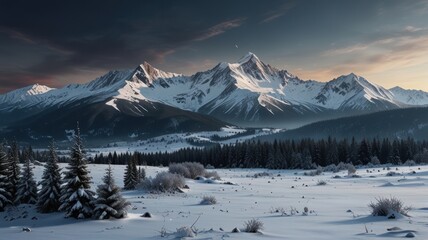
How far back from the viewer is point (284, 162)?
127250mm

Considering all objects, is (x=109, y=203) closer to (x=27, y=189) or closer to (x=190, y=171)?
(x=27, y=189)

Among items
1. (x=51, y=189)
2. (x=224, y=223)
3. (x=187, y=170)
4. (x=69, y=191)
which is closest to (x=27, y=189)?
(x=51, y=189)

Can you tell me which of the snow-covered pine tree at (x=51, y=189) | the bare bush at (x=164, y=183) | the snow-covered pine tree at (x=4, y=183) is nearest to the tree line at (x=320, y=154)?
the bare bush at (x=164, y=183)

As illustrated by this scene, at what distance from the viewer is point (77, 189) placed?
24953 mm

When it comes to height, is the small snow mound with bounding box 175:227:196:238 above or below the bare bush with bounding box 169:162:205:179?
below

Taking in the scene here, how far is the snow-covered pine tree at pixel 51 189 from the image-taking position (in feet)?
93.0

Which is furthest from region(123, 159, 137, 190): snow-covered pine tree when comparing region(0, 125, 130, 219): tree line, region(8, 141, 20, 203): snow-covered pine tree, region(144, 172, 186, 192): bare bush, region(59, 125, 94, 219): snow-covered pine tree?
region(59, 125, 94, 219): snow-covered pine tree

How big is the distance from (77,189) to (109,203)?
3.42m

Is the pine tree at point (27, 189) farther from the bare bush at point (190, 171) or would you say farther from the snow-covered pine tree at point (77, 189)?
the bare bush at point (190, 171)

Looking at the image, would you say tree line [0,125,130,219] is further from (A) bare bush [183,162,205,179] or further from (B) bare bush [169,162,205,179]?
(A) bare bush [183,162,205,179]

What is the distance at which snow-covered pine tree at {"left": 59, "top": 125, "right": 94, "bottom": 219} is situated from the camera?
23.4 metres

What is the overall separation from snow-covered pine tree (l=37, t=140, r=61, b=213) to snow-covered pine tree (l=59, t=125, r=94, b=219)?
1804 mm

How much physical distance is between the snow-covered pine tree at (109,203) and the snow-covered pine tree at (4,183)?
13.9 metres

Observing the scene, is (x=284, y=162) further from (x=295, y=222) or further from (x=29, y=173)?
(x=295, y=222)
